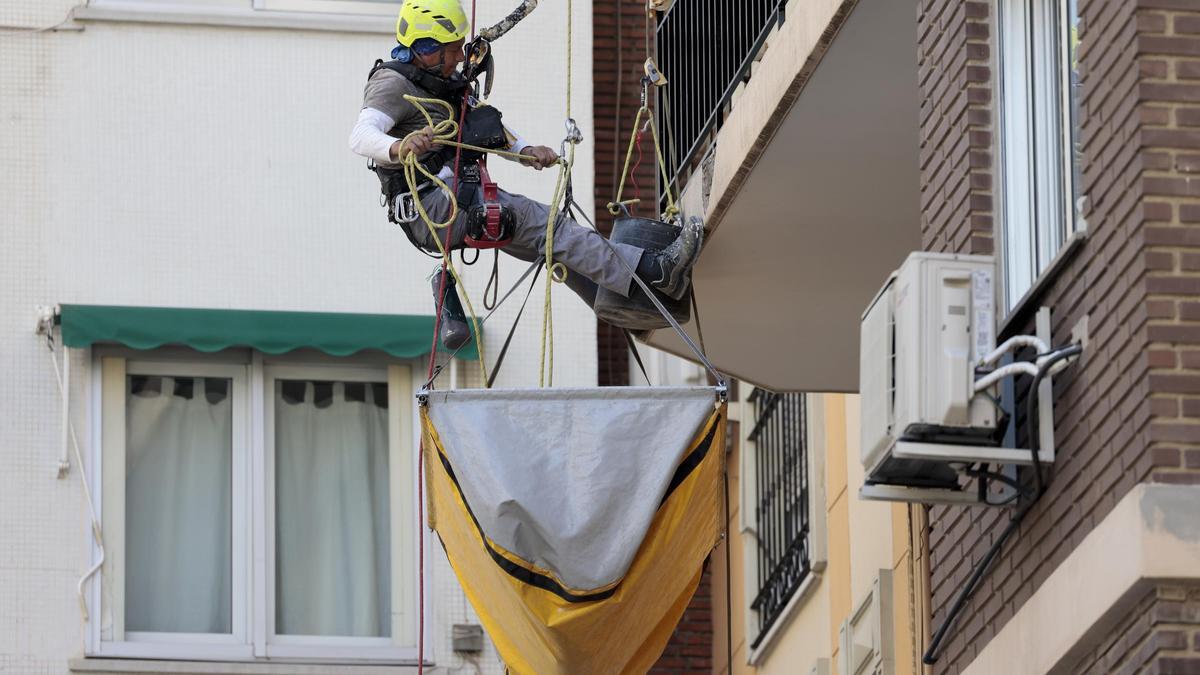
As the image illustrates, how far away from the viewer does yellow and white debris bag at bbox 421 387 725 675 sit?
12.6m

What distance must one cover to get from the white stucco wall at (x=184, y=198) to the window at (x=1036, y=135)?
8811mm

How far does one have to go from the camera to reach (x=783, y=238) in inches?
644

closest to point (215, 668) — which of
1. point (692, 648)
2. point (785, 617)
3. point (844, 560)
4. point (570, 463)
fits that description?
point (785, 617)

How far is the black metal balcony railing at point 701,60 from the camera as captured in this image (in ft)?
52.0

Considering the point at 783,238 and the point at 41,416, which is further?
the point at 41,416

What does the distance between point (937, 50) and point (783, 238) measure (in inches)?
150

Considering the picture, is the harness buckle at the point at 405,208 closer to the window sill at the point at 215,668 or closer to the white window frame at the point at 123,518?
the window sill at the point at 215,668

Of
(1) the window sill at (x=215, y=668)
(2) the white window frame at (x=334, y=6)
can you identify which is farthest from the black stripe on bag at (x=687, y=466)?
(2) the white window frame at (x=334, y=6)

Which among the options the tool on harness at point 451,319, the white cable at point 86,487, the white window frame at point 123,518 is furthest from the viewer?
the white cable at point 86,487

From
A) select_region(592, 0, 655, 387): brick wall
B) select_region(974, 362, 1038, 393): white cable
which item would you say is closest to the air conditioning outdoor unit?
select_region(974, 362, 1038, 393): white cable

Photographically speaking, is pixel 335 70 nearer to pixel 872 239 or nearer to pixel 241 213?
pixel 241 213

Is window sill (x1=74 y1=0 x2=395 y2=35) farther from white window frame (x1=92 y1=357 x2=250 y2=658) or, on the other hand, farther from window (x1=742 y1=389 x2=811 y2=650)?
→ window (x1=742 y1=389 x2=811 y2=650)

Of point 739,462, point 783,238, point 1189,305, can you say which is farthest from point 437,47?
point 739,462

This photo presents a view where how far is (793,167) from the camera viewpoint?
15.5m
